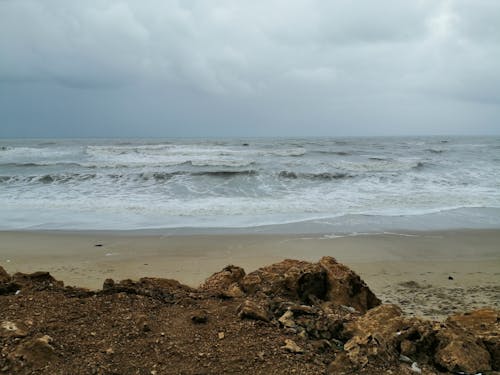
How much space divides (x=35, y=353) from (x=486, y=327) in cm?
302

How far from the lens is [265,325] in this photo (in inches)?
108

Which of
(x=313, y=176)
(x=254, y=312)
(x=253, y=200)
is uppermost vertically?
(x=254, y=312)

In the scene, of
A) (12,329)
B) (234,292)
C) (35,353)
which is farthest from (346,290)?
(12,329)

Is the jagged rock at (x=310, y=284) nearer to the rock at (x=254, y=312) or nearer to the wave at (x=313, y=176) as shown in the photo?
the rock at (x=254, y=312)

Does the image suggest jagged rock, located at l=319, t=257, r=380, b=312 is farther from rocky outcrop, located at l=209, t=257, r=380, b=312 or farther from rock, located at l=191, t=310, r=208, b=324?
rock, located at l=191, t=310, r=208, b=324

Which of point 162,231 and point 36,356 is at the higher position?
point 36,356

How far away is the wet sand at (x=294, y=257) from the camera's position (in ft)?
17.2

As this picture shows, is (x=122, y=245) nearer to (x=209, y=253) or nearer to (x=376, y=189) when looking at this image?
(x=209, y=253)

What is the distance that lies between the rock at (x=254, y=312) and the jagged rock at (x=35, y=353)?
1.23 metres

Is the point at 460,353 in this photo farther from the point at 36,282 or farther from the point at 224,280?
the point at 36,282

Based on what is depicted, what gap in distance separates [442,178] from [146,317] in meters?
18.4

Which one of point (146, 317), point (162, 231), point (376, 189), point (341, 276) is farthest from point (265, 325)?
point (376, 189)

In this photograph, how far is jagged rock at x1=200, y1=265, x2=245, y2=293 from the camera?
3776 millimetres

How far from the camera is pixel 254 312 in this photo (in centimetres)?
284
